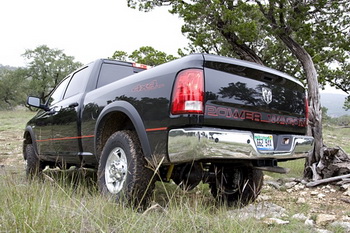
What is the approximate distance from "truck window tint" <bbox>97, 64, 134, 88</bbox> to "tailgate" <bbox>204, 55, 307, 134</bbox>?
6.55 feet

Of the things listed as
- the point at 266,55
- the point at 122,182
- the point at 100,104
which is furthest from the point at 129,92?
the point at 266,55

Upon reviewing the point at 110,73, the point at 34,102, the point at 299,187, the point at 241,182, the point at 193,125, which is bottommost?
the point at 299,187

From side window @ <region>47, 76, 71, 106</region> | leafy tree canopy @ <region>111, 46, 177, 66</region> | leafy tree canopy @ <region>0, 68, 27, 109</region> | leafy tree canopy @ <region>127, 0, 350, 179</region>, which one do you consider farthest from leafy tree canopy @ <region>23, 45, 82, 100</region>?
side window @ <region>47, 76, 71, 106</region>

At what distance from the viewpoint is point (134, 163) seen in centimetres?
279

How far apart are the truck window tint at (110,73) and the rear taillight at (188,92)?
6.30ft

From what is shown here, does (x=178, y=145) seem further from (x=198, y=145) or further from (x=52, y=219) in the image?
(x=52, y=219)

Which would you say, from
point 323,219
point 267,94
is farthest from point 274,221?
point 267,94

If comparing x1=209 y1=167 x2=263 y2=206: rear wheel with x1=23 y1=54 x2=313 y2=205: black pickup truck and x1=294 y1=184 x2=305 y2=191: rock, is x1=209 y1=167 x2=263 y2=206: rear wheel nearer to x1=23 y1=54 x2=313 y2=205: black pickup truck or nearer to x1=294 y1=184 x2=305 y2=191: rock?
x1=23 y1=54 x2=313 y2=205: black pickup truck

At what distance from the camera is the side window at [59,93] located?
17.1 ft

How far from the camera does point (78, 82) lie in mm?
4730

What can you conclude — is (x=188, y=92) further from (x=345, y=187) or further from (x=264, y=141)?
(x=345, y=187)

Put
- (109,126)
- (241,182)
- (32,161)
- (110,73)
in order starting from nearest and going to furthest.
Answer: (109,126) < (241,182) < (110,73) < (32,161)

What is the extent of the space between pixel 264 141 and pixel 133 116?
125 centimetres

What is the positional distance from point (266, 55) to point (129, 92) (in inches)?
532
